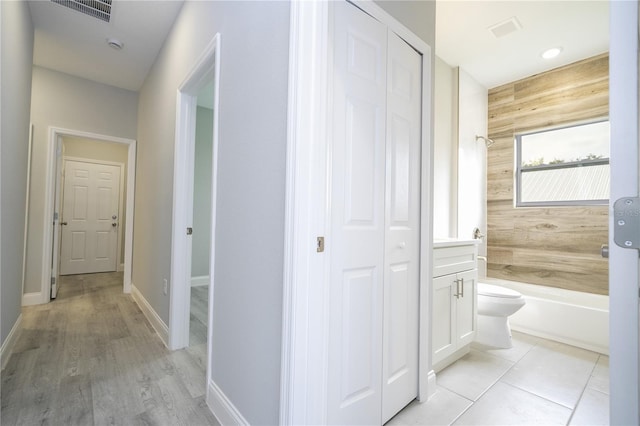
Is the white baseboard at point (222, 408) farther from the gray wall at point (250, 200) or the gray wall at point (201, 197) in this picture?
the gray wall at point (201, 197)

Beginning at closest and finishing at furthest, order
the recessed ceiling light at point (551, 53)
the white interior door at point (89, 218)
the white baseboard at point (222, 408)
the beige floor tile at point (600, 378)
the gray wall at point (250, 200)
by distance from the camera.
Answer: the gray wall at point (250, 200), the white baseboard at point (222, 408), the beige floor tile at point (600, 378), the recessed ceiling light at point (551, 53), the white interior door at point (89, 218)

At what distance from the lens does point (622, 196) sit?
49 cm

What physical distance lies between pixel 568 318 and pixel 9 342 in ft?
14.2

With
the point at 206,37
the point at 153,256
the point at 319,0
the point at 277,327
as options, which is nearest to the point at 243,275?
the point at 277,327

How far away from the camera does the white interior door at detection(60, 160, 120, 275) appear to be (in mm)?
4727

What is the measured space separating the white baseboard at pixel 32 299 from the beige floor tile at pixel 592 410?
15.3 feet

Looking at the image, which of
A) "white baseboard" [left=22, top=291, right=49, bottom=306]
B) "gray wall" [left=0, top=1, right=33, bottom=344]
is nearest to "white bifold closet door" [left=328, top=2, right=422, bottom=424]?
"gray wall" [left=0, top=1, right=33, bottom=344]

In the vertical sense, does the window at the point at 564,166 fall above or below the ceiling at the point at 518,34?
below

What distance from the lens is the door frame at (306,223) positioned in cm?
102

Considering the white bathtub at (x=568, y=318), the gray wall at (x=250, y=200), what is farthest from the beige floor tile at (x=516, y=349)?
the gray wall at (x=250, y=200)

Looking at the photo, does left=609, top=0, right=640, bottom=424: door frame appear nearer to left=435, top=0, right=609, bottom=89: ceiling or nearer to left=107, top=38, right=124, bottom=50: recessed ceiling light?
left=435, top=0, right=609, bottom=89: ceiling

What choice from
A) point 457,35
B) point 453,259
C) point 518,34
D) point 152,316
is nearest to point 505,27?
point 518,34

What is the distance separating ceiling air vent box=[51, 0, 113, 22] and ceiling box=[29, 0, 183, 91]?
46mm

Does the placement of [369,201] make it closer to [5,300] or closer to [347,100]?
[347,100]
